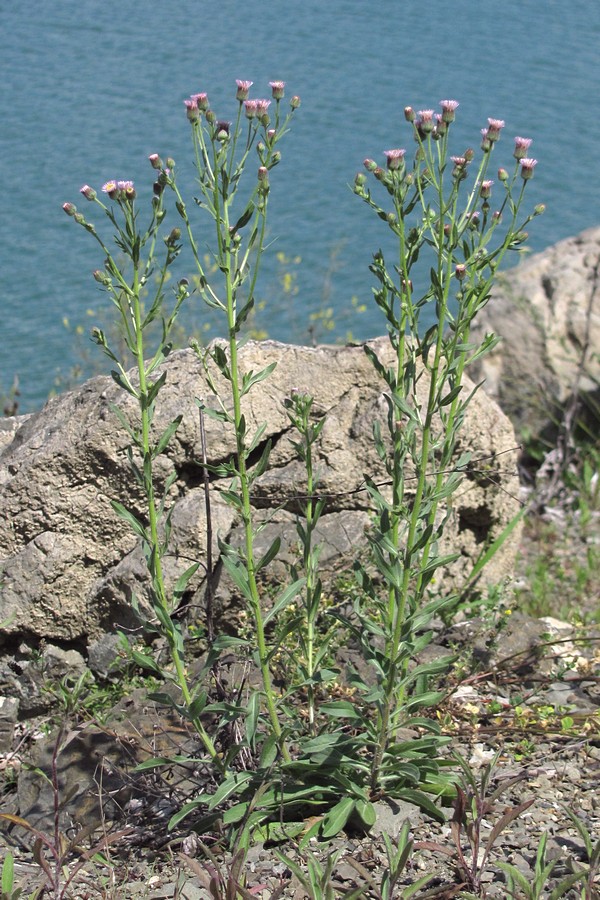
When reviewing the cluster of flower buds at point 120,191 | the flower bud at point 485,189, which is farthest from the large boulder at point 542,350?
the cluster of flower buds at point 120,191

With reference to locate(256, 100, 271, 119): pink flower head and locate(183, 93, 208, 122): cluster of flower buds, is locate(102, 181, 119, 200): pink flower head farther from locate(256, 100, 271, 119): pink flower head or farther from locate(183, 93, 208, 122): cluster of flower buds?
locate(256, 100, 271, 119): pink flower head

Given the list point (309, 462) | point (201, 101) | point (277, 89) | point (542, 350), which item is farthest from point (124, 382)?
point (542, 350)

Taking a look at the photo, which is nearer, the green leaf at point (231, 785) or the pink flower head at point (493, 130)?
the pink flower head at point (493, 130)

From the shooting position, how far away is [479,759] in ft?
11.8

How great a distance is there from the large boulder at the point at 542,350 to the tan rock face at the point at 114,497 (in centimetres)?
273

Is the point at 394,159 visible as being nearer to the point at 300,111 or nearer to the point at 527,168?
the point at 527,168

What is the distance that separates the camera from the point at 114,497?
13.7 feet

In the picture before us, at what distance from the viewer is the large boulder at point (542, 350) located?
6.80 meters

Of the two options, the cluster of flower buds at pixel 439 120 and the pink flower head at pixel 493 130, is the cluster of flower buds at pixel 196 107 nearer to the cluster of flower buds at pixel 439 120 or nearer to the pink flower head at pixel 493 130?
the cluster of flower buds at pixel 439 120

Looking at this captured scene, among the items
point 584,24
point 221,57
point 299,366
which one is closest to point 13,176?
point 221,57

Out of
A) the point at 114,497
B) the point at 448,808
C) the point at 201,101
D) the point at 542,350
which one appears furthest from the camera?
the point at 542,350

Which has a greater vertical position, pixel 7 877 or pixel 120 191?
pixel 120 191

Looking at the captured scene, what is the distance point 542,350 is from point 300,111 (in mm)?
6821

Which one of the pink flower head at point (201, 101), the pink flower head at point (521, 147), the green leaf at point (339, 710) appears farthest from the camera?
the green leaf at point (339, 710)
